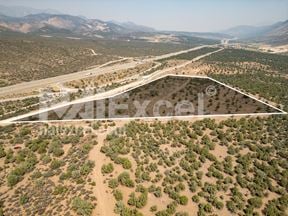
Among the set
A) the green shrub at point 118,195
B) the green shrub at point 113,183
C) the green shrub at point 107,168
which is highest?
the green shrub at point 107,168

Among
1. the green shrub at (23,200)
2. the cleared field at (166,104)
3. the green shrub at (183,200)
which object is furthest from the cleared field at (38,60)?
the green shrub at (183,200)

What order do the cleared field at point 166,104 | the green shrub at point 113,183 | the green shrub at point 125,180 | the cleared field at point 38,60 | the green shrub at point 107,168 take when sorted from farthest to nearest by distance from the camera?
the cleared field at point 38,60, the cleared field at point 166,104, the green shrub at point 107,168, the green shrub at point 125,180, the green shrub at point 113,183

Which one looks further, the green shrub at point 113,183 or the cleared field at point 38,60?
the cleared field at point 38,60

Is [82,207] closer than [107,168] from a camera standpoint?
Yes

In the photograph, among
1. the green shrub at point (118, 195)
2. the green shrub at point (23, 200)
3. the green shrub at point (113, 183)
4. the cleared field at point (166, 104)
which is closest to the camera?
the green shrub at point (23, 200)

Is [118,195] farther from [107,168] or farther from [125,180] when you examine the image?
[107,168]

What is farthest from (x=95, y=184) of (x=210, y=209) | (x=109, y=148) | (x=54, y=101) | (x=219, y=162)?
(x=54, y=101)

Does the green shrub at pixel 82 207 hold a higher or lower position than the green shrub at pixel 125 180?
lower

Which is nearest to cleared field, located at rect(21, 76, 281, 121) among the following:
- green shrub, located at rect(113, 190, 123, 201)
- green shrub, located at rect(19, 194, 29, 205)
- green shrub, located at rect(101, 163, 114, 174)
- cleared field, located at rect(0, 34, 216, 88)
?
green shrub, located at rect(101, 163, 114, 174)

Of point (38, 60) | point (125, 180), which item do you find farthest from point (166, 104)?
point (38, 60)

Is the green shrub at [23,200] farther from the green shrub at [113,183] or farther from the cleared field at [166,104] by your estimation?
the cleared field at [166,104]
